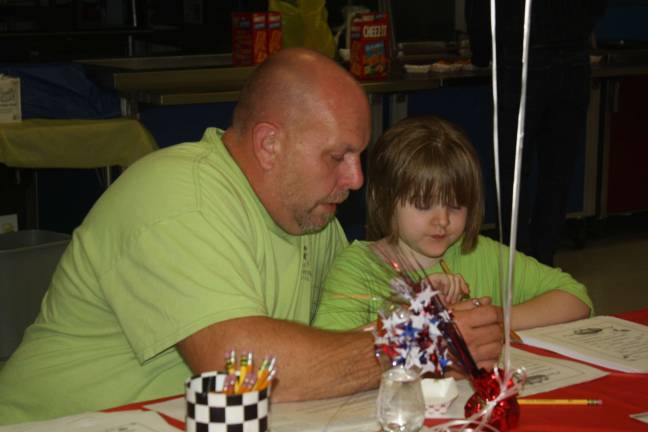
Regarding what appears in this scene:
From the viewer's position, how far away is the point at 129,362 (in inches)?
70.4

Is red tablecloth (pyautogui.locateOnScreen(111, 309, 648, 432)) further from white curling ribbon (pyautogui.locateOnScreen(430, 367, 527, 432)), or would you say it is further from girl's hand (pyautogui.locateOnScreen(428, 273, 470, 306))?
girl's hand (pyautogui.locateOnScreen(428, 273, 470, 306))

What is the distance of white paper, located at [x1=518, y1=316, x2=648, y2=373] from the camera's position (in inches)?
73.5

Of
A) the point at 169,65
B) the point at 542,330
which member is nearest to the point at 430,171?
the point at 542,330

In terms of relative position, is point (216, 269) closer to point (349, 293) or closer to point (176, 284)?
point (176, 284)

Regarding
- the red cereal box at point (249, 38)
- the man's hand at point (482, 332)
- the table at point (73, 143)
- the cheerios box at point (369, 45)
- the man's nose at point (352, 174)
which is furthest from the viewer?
the cheerios box at point (369, 45)

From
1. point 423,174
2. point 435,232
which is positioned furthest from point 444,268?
point 423,174

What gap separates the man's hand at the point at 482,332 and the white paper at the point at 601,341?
0.21 m

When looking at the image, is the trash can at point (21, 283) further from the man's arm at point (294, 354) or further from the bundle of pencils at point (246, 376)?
the bundle of pencils at point (246, 376)

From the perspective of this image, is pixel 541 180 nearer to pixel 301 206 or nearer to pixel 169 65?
pixel 169 65

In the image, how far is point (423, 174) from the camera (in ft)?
7.21

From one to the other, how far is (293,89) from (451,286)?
0.50 meters

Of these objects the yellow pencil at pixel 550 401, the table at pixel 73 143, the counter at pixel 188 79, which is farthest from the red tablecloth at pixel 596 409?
the counter at pixel 188 79

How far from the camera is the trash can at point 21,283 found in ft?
11.9

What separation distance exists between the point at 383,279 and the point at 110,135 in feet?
8.22
